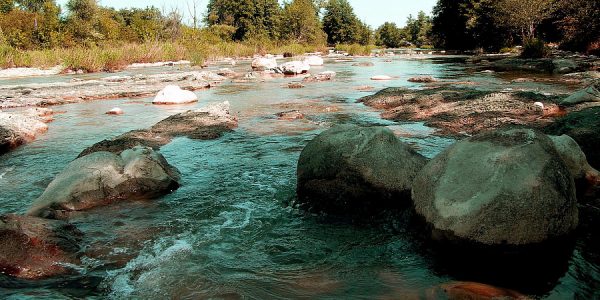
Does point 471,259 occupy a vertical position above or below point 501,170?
below

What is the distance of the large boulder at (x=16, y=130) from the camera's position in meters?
8.43

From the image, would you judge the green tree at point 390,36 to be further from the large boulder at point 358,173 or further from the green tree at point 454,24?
the large boulder at point 358,173

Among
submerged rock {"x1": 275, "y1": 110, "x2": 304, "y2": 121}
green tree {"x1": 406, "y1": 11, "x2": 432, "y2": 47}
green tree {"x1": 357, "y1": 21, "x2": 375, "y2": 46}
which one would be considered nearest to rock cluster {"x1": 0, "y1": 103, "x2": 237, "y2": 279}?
submerged rock {"x1": 275, "y1": 110, "x2": 304, "y2": 121}

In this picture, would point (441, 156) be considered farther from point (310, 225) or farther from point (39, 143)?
point (39, 143)

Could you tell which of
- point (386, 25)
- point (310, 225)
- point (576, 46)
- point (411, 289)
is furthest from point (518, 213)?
point (386, 25)

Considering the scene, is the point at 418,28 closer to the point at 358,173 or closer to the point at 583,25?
the point at 583,25

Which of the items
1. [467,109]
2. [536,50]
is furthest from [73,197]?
[536,50]

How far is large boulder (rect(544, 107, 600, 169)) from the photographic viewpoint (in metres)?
5.92

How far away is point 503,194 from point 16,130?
9427 millimetres

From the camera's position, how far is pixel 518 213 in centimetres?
351

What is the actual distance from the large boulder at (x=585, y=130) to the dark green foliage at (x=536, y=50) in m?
26.9

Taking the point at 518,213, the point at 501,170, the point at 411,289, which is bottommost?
the point at 411,289

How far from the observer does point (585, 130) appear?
6.23 metres

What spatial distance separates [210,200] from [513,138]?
350 cm
